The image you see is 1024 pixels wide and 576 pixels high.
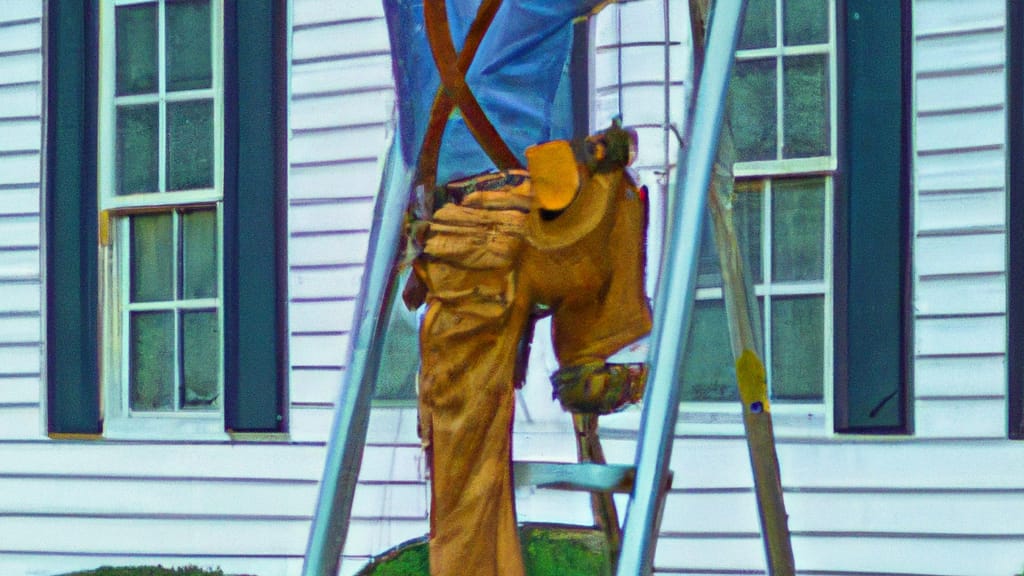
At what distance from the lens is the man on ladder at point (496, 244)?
5.78 feet

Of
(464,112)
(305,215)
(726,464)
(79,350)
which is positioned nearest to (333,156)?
(305,215)

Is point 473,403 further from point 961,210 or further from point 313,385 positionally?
point 313,385

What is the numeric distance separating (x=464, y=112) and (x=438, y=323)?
31 cm

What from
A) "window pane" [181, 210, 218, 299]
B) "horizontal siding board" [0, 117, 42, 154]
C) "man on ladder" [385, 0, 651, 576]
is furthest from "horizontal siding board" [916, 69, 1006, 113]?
"horizontal siding board" [0, 117, 42, 154]

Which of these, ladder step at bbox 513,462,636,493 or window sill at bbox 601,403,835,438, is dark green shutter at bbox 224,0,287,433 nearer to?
window sill at bbox 601,403,835,438

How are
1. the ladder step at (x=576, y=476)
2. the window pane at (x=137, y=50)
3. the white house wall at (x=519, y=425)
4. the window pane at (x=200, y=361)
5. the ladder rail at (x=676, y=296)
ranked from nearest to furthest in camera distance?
1. the ladder rail at (x=676, y=296)
2. the ladder step at (x=576, y=476)
3. the white house wall at (x=519, y=425)
4. the window pane at (x=200, y=361)
5. the window pane at (x=137, y=50)

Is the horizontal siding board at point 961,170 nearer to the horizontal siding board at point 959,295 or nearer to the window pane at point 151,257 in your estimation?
the horizontal siding board at point 959,295

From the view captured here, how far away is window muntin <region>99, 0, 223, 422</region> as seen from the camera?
369 cm

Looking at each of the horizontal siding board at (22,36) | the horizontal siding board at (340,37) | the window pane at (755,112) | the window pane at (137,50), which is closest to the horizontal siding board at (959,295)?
the window pane at (755,112)

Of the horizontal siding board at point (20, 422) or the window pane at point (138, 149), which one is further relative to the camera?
the horizontal siding board at point (20, 422)

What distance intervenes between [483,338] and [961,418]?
63.6 inches

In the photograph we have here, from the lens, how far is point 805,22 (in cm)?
307

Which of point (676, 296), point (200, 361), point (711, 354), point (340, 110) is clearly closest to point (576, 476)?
point (676, 296)

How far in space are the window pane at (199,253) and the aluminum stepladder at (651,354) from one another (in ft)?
5.68
